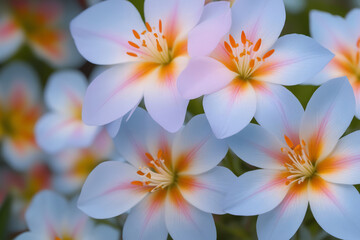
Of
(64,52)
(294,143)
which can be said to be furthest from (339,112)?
(64,52)

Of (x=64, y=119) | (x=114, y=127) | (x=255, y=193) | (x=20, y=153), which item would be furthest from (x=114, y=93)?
(x=20, y=153)

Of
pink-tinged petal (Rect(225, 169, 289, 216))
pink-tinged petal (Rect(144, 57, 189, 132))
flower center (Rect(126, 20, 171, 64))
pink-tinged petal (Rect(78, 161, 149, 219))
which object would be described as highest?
flower center (Rect(126, 20, 171, 64))

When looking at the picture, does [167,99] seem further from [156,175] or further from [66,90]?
[66,90]

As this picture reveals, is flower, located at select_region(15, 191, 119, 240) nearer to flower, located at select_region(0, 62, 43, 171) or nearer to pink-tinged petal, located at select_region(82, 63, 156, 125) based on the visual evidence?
pink-tinged petal, located at select_region(82, 63, 156, 125)

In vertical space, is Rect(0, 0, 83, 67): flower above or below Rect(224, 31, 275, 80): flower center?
below

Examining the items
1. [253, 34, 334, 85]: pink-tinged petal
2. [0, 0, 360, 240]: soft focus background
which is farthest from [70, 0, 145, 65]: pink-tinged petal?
[0, 0, 360, 240]: soft focus background

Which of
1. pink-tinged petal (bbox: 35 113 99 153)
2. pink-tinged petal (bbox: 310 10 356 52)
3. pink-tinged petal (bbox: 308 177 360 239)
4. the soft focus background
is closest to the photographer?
pink-tinged petal (bbox: 308 177 360 239)

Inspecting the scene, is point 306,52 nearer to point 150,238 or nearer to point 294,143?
point 294,143

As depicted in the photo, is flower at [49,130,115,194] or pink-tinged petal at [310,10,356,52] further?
flower at [49,130,115,194]

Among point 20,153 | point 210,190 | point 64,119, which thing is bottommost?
point 20,153
